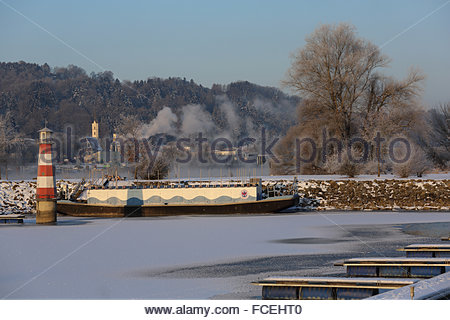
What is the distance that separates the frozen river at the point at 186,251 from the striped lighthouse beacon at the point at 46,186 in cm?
95

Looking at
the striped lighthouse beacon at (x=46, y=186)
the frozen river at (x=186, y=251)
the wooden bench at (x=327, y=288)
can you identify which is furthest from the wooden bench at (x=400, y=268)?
the striped lighthouse beacon at (x=46, y=186)

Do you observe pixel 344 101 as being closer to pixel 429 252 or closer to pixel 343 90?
pixel 343 90

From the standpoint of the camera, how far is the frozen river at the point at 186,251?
17688 mm

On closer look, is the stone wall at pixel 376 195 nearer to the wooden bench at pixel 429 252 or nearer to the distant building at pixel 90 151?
the wooden bench at pixel 429 252

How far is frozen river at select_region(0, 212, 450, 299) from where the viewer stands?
17.7 meters

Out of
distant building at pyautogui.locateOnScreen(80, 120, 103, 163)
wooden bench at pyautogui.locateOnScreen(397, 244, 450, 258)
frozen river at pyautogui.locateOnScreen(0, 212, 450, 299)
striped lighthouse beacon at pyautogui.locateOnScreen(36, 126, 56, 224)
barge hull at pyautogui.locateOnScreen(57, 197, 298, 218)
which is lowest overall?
frozen river at pyautogui.locateOnScreen(0, 212, 450, 299)

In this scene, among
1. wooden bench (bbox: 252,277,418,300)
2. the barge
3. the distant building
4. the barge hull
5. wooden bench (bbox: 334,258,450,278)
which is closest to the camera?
wooden bench (bbox: 252,277,418,300)

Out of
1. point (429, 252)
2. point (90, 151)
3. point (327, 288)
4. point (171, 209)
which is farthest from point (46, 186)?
point (90, 151)

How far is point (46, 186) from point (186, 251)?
1563cm

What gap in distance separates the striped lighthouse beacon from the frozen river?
37.2 inches

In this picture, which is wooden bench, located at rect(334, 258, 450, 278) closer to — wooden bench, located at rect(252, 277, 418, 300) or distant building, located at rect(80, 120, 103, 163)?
wooden bench, located at rect(252, 277, 418, 300)

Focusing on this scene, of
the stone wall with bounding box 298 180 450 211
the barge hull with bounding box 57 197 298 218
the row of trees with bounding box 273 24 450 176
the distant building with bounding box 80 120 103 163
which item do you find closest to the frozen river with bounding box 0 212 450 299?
the barge hull with bounding box 57 197 298 218
